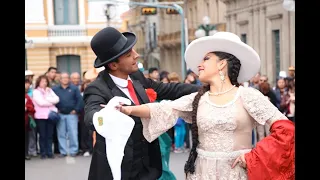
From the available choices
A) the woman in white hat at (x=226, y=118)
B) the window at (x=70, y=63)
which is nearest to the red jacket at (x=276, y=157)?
the woman in white hat at (x=226, y=118)

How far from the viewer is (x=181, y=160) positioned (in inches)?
453

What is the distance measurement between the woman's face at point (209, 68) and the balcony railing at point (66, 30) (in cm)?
3371

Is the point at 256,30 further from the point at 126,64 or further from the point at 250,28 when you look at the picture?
the point at 126,64

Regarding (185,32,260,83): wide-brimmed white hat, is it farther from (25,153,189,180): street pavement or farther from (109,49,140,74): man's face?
(25,153,189,180): street pavement

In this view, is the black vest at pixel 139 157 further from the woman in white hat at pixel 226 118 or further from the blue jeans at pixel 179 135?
the blue jeans at pixel 179 135

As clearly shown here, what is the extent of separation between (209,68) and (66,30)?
113 ft

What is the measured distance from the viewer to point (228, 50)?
4121mm

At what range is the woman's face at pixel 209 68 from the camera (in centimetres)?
414
